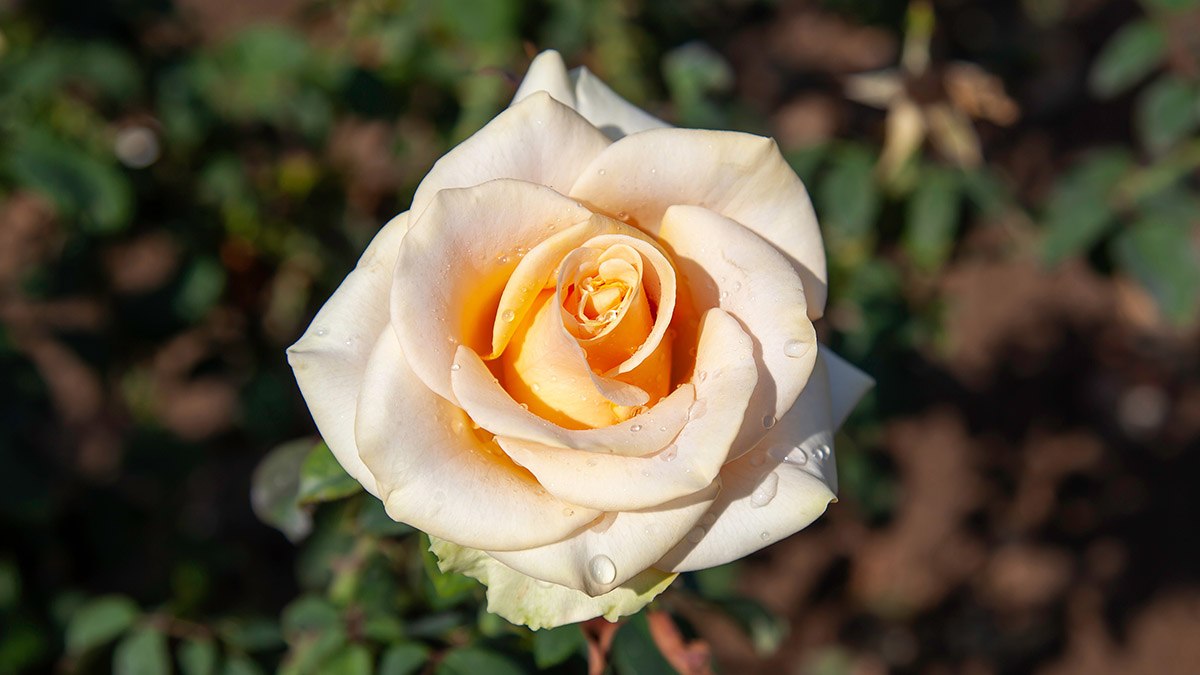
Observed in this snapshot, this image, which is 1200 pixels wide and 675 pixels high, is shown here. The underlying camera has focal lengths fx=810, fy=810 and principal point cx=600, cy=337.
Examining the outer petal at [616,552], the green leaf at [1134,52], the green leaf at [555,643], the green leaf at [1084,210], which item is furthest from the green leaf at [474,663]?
the green leaf at [1134,52]

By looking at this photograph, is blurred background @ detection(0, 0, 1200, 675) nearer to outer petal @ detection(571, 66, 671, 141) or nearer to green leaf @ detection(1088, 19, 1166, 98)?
green leaf @ detection(1088, 19, 1166, 98)

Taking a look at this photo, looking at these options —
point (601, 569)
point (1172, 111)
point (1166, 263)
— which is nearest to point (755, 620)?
point (601, 569)

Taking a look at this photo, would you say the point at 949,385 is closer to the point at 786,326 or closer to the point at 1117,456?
the point at 1117,456

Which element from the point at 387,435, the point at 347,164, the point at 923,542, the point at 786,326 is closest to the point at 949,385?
the point at 923,542

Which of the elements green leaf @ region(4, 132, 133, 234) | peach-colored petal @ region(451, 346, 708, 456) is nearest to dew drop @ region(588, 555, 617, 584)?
peach-colored petal @ region(451, 346, 708, 456)

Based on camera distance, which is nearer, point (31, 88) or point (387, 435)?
point (387, 435)

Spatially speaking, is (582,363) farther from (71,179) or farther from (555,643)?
(71,179)
